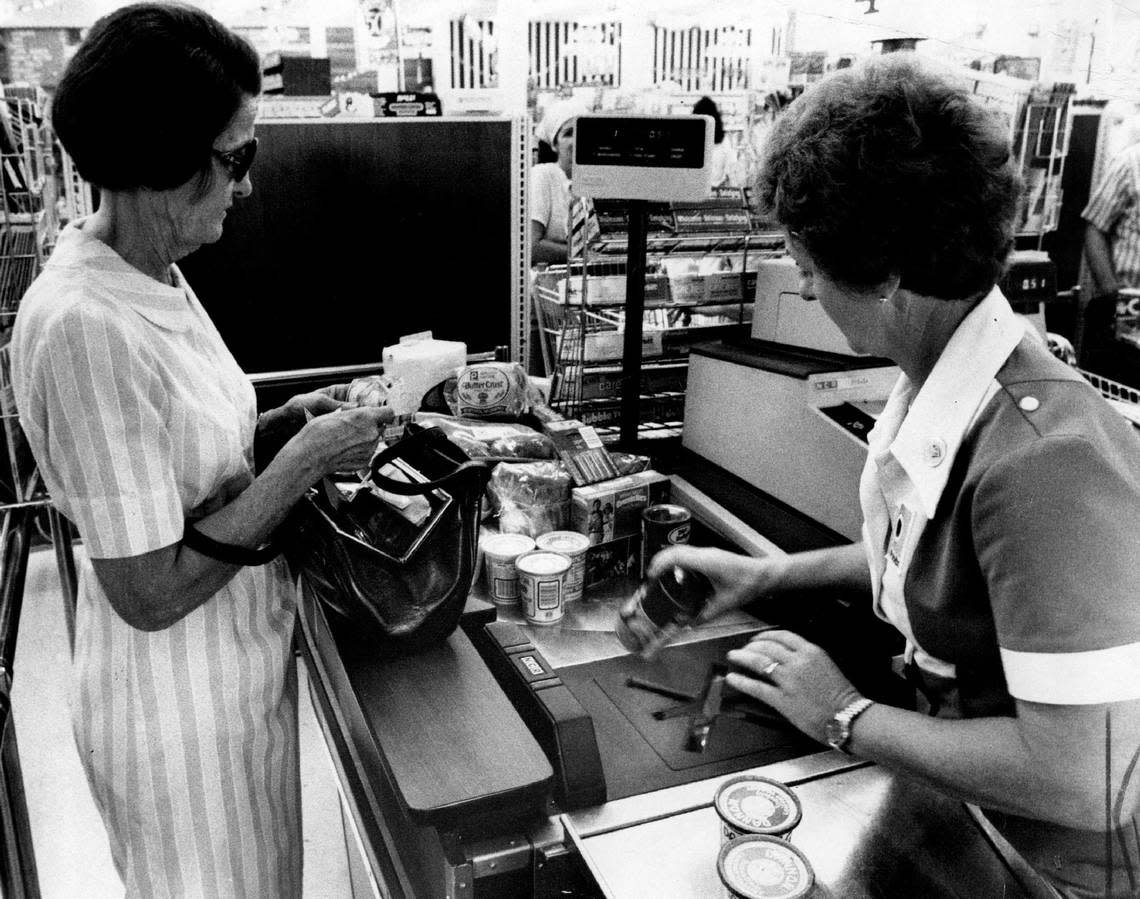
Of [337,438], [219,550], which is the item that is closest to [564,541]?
[337,438]

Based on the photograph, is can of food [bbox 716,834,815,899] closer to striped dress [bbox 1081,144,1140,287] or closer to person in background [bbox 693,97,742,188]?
person in background [bbox 693,97,742,188]

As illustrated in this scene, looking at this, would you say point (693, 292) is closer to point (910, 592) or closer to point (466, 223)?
point (466, 223)

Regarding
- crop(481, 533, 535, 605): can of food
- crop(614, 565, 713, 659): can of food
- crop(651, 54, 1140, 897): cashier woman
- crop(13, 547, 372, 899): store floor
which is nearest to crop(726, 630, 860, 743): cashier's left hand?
crop(651, 54, 1140, 897): cashier woman

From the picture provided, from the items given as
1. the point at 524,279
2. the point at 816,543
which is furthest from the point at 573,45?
the point at 816,543

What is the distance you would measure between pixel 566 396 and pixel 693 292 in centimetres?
42

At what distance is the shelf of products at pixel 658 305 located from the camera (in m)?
2.30

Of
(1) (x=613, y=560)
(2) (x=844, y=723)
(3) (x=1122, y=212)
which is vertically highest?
(3) (x=1122, y=212)

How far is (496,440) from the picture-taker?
2117 millimetres

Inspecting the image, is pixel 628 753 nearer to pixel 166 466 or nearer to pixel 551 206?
pixel 166 466

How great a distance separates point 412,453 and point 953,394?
2.87ft

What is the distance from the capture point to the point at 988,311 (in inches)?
42.5

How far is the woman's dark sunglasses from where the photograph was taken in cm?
130

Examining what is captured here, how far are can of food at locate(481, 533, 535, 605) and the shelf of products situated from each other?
0.53 meters

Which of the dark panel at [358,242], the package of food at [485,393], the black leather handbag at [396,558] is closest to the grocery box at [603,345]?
the package of food at [485,393]
